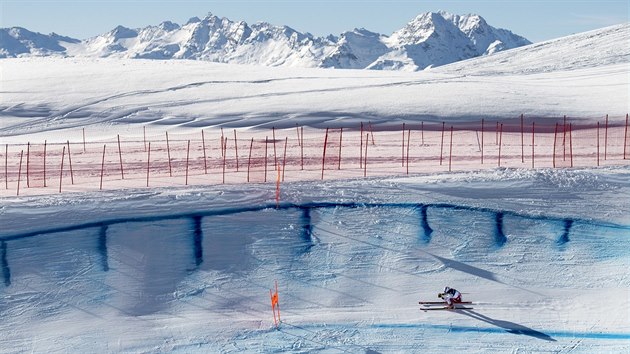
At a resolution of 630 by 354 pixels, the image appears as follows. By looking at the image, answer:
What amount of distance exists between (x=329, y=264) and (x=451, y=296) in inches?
79.0

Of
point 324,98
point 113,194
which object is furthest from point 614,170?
point 324,98

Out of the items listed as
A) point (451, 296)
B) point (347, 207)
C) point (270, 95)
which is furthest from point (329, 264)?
point (270, 95)

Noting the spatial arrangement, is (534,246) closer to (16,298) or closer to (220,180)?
(220,180)

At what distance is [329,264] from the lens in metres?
12.7

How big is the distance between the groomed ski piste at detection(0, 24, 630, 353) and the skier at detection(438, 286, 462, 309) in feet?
0.46

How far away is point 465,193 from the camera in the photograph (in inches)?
588

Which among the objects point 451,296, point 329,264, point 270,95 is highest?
point 270,95

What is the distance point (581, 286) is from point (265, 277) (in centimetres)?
463

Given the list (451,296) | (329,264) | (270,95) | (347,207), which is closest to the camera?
(451,296)

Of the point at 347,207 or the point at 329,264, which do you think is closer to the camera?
the point at 329,264

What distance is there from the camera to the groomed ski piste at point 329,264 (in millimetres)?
11203

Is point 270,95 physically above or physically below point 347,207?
above

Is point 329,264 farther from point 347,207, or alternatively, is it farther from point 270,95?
point 270,95

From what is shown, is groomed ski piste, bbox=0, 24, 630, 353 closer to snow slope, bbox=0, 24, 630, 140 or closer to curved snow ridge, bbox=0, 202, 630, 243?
curved snow ridge, bbox=0, 202, 630, 243
